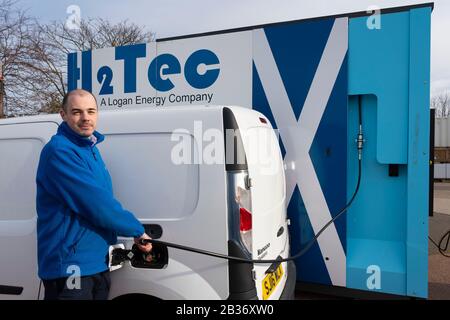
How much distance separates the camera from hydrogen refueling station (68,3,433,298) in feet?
9.83

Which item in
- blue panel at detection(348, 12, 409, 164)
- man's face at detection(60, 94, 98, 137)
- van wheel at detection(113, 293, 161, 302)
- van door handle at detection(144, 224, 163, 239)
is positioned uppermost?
blue panel at detection(348, 12, 409, 164)

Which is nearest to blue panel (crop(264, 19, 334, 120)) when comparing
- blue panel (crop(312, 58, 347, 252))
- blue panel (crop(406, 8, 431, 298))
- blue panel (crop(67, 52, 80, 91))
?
blue panel (crop(312, 58, 347, 252))

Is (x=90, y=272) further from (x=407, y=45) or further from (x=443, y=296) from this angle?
(x=443, y=296)

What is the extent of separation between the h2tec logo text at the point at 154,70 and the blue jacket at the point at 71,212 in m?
2.00

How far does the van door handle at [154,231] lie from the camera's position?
206 centimetres

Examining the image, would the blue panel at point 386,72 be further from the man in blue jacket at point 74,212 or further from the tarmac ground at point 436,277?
the man in blue jacket at point 74,212

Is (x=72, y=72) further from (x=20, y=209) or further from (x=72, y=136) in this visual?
(x=72, y=136)

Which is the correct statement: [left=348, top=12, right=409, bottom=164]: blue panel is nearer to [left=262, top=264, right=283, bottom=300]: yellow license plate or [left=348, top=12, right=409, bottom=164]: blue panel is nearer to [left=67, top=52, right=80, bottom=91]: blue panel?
[left=262, top=264, right=283, bottom=300]: yellow license plate

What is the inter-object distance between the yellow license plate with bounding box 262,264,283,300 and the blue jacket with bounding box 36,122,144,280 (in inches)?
34.8

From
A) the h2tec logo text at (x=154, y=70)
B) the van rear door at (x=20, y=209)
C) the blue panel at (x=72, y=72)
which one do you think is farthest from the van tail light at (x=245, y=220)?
the blue panel at (x=72, y=72)

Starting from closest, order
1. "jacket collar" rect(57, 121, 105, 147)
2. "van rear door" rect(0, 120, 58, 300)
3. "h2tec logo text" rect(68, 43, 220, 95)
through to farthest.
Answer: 1. "jacket collar" rect(57, 121, 105, 147)
2. "van rear door" rect(0, 120, 58, 300)
3. "h2tec logo text" rect(68, 43, 220, 95)
